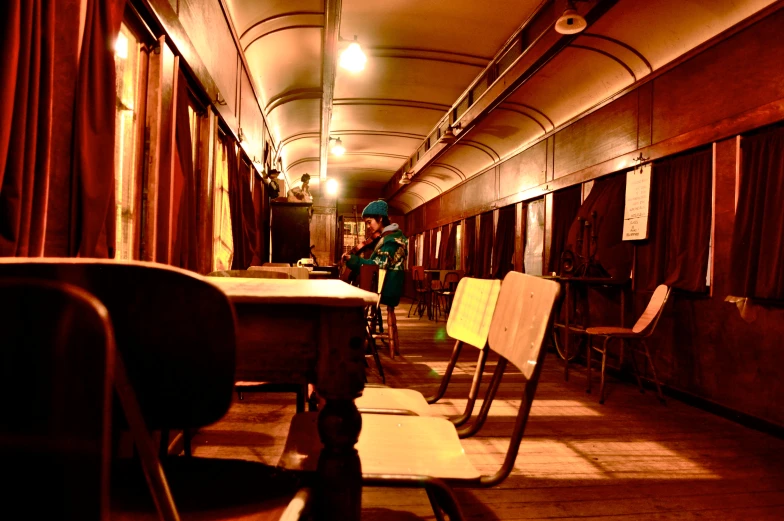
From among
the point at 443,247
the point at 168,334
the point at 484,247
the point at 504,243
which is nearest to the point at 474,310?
the point at 168,334

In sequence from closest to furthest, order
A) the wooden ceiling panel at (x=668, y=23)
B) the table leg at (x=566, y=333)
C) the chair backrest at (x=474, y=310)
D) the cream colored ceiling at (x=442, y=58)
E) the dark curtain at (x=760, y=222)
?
1. the chair backrest at (x=474, y=310)
2. the dark curtain at (x=760, y=222)
3. the wooden ceiling panel at (x=668, y=23)
4. the cream colored ceiling at (x=442, y=58)
5. the table leg at (x=566, y=333)

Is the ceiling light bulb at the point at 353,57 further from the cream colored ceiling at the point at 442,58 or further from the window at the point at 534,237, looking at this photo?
the window at the point at 534,237

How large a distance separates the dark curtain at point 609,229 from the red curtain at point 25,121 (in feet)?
16.6

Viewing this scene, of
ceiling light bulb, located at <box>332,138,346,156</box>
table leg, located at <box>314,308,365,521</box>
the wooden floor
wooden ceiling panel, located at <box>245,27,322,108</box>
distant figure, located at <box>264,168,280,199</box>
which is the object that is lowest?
the wooden floor

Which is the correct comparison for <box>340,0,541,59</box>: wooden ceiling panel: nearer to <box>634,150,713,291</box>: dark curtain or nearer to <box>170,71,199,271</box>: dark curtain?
<box>634,150,713,291</box>: dark curtain

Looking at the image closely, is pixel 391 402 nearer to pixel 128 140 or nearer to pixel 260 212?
pixel 128 140

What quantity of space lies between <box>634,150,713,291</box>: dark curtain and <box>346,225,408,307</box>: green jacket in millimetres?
2473

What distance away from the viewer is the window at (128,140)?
9.04 feet

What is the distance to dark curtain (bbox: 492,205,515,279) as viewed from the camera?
8.23 metres

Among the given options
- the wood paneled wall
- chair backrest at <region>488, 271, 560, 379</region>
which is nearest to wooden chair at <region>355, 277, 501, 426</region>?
chair backrest at <region>488, 271, 560, 379</region>

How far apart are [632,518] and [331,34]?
494 cm

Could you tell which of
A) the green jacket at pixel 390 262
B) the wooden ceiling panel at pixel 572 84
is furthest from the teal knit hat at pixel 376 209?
the wooden ceiling panel at pixel 572 84

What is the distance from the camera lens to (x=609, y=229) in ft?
17.3

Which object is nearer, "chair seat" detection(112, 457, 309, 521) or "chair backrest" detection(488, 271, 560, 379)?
"chair seat" detection(112, 457, 309, 521)
